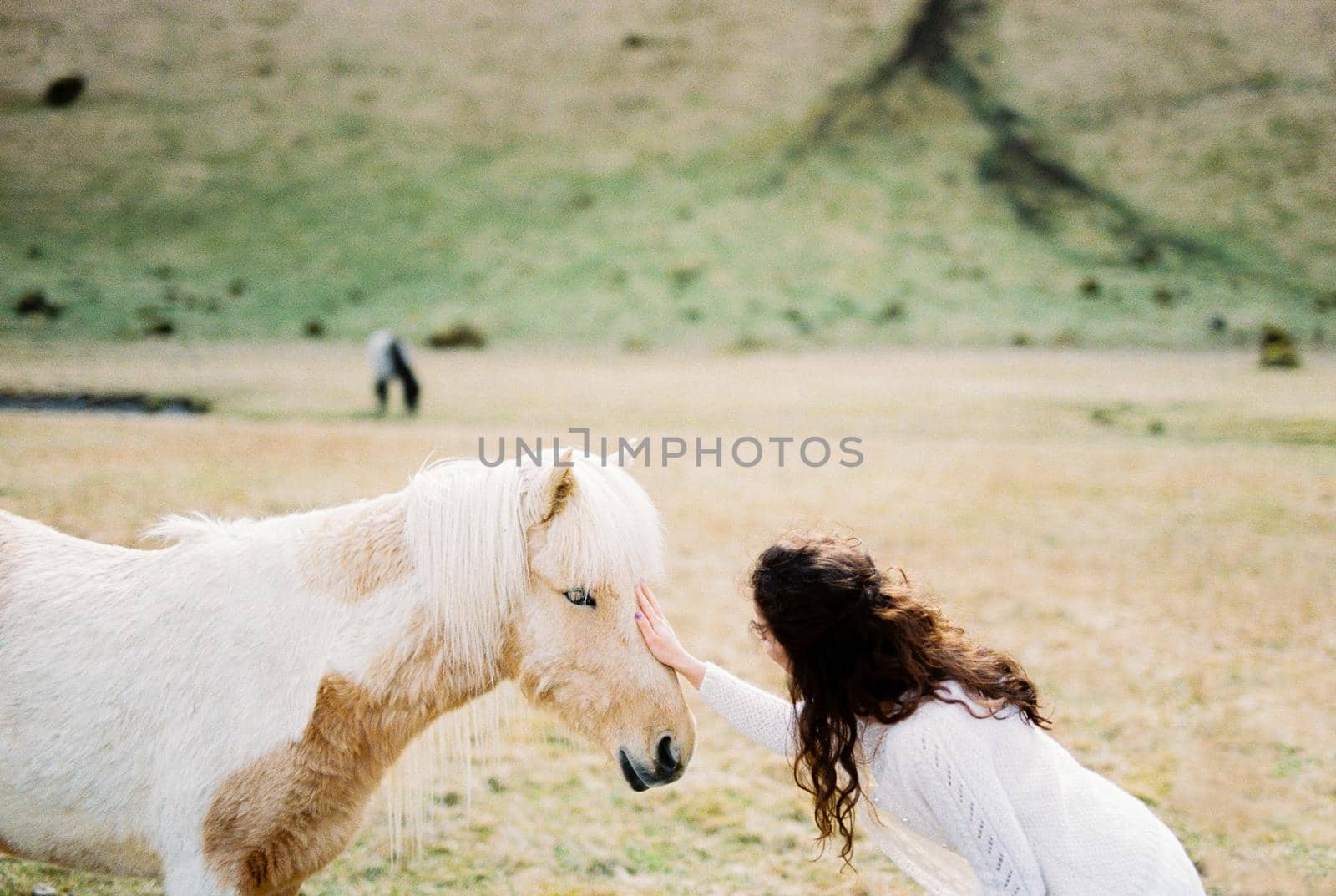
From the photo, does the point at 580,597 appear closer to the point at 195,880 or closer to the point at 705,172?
the point at 195,880

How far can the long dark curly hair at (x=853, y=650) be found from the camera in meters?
2.07

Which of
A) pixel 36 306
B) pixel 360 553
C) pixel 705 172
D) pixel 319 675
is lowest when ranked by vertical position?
pixel 36 306

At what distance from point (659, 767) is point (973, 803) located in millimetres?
754

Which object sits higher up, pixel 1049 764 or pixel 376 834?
pixel 1049 764

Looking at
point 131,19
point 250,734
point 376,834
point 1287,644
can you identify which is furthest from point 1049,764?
point 131,19

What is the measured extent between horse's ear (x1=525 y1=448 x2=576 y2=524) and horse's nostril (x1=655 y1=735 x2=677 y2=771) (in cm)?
64

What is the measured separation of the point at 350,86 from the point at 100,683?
117 ft

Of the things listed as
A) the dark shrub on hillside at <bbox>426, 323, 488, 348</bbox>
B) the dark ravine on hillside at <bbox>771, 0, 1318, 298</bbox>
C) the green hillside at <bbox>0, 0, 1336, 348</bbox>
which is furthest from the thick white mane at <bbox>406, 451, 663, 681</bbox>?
the dark ravine on hillside at <bbox>771, 0, 1318, 298</bbox>

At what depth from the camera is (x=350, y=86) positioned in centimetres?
3272

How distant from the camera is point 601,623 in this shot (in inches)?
83.2

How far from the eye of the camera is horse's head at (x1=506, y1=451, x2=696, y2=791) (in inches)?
81.0

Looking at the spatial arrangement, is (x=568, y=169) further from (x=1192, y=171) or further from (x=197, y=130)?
(x=1192, y=171)

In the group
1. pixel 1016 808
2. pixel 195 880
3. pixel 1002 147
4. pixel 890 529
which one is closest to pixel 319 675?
pixel 195 880

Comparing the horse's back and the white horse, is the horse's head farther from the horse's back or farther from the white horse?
the horse's back
